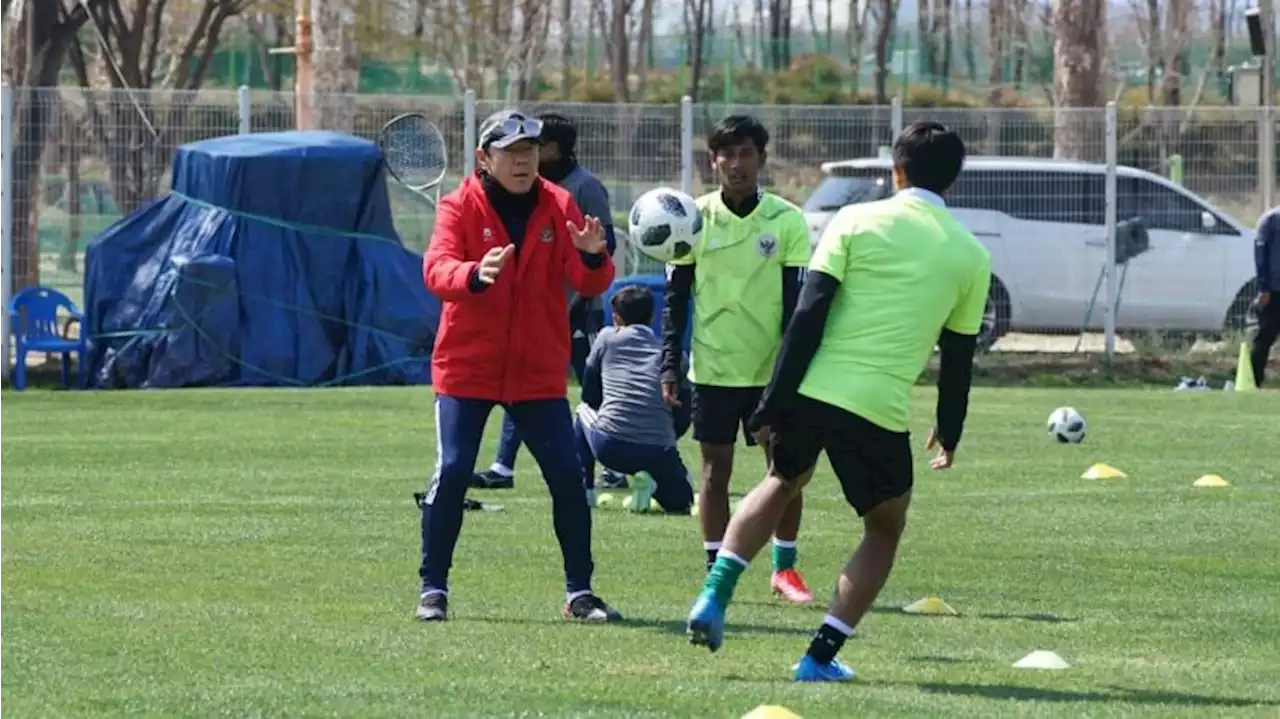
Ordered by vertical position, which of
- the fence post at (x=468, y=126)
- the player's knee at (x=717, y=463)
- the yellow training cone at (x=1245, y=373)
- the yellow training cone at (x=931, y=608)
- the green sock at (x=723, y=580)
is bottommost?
the yellow training cone at (x=1245, y=373)

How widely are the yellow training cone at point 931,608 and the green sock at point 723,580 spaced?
1978 millimetres

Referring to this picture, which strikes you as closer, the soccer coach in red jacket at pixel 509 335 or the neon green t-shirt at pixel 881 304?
the neon green t-shirt at pixel 881 304

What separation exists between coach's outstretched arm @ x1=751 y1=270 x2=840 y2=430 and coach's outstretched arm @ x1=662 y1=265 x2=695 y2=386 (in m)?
2.27

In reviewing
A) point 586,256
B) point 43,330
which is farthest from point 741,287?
point 43,330

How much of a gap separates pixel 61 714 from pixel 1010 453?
1077 cm

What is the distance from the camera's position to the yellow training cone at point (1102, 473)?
15.2m

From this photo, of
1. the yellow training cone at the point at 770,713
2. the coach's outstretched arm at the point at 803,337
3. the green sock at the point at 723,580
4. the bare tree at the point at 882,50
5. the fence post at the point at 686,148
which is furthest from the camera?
the bare tree at the point at 882,50

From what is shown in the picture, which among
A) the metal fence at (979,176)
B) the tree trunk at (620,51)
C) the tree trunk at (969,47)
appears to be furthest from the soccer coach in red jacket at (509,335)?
the tree trunk at (969,47)

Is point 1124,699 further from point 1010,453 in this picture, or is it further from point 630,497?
point 1010,453

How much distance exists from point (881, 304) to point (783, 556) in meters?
2.46

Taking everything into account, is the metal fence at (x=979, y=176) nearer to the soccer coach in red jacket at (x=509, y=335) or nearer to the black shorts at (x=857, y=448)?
the soccer coach in red jacket at (x=509, y=335)

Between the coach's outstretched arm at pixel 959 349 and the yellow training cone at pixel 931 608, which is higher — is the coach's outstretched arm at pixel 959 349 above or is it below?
above

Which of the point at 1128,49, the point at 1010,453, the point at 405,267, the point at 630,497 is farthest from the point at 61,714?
the point at 1128,49

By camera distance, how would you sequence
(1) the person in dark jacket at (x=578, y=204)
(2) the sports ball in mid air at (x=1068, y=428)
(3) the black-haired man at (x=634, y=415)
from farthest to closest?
(2) the sports ball in mid air at (x=1068, y=428)
(3) the black-haired man at (x=634, y=415)
(1) the person in dark jacket at (x=578, y=204)
